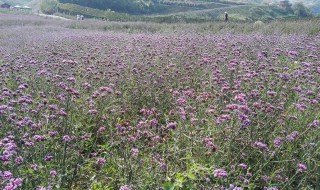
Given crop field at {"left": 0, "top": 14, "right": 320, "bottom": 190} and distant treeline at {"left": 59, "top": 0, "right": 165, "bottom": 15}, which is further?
distant treeline at {"left": 59, "top": 0, "right": 165, "bottom": 15}

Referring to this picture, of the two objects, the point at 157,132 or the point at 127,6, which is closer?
the point at 157,132

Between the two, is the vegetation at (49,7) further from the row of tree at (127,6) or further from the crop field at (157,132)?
the crop field at (157,132)

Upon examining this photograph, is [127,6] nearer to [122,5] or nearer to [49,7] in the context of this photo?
[122,5]

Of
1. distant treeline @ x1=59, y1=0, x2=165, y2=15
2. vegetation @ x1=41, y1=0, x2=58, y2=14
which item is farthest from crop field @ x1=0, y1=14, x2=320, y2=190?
distant treeline @ x1=59, y1=0, x2=165, y2=15

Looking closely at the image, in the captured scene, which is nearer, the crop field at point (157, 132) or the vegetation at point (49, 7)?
the crop field at point (157, 132)

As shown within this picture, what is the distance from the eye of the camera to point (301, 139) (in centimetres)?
376

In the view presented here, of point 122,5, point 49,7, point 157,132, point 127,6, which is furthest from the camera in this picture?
point 127,6

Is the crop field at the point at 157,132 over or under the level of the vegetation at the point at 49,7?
under

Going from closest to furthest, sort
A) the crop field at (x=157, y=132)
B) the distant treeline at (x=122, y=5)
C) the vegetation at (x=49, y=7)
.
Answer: the crop field at (x=157, y=132), the vegetation at (x=49, y=7), the distant treeline at (x=122, y=5)

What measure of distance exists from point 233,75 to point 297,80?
1.04 meters

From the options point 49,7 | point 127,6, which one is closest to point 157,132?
point 49,7

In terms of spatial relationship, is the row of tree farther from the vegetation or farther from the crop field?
the crop field

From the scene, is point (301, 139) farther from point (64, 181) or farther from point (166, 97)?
point (64, 181)

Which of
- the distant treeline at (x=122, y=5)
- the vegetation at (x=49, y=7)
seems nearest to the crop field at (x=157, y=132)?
the vegetation at (x=49, y=7)
